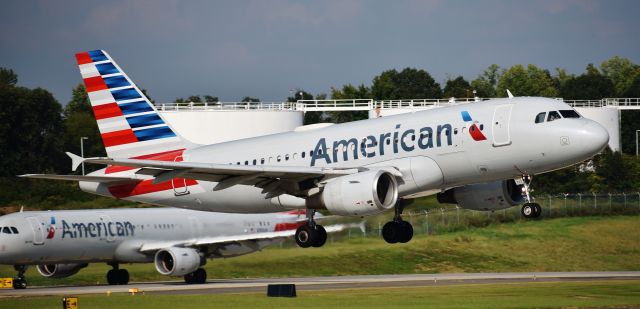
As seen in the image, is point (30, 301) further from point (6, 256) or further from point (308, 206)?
point (308, 206)

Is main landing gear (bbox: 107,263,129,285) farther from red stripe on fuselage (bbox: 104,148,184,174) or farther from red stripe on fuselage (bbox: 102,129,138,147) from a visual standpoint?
red stripe on fuselage (bbox: 104,148,184,174)

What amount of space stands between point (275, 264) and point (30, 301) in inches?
907

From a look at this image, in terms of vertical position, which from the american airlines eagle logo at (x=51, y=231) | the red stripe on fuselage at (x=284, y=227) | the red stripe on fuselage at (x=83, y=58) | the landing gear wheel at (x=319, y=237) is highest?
the red stripe on fuselage at (x=83, y=58)

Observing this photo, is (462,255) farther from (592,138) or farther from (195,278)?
(592,138)

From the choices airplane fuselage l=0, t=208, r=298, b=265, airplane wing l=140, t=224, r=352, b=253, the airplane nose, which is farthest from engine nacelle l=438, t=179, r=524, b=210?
airplane fuselage l=0, t=208, r=298, b=265

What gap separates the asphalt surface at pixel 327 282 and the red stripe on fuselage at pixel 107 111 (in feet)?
45.9

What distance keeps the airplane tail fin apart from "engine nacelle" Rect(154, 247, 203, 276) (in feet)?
66.6

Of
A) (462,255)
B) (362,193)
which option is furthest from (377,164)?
(462,255)

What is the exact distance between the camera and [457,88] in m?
188

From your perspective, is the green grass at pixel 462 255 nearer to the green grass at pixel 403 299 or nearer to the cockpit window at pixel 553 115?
the green grass at pixel 403 299

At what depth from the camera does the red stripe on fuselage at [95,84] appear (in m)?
57.0

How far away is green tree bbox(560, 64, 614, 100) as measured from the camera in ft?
607

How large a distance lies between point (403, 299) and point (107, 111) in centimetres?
1752

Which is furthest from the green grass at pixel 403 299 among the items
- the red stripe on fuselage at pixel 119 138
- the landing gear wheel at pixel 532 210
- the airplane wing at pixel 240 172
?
the landing gear wheel at pixel 532 210
